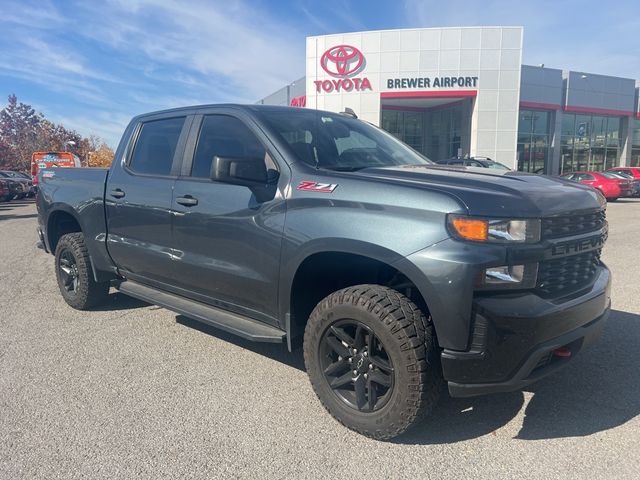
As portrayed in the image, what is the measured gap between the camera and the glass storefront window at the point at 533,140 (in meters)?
33.8

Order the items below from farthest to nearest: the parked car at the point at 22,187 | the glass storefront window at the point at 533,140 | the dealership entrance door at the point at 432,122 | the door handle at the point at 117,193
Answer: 1. the glass storefront window at the point at 533,140
2. the dealership entrance door at the point at 432,122
3. the parked car at the point at 22,187
4. the door handle at the point at 117,193

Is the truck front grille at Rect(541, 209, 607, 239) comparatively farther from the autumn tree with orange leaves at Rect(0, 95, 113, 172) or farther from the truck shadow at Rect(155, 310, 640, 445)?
the autumn tree with orange leaves at Rect(0, 95, 113, 172)

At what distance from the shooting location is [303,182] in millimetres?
3090

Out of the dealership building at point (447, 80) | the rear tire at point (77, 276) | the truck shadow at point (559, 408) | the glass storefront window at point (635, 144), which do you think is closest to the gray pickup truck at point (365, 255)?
the truck shadow at point (559, 408)

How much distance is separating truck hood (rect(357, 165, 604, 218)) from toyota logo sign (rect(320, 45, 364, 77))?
90.8 feet

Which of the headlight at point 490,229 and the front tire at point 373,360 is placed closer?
the headlight at point 490,229

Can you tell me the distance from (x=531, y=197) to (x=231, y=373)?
2448 millimetres

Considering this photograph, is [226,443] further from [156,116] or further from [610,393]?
[156,116]

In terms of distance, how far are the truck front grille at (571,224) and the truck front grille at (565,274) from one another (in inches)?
5.3

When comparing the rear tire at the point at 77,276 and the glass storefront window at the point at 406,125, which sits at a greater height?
the glass storefront window at the point at 406,125

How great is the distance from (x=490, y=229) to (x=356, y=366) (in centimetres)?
110

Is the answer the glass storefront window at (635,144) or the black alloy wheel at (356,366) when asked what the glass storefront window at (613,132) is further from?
the black alloy wheel at (356,366)

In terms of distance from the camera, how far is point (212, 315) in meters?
3.68

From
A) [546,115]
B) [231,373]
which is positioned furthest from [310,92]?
[231,373]
